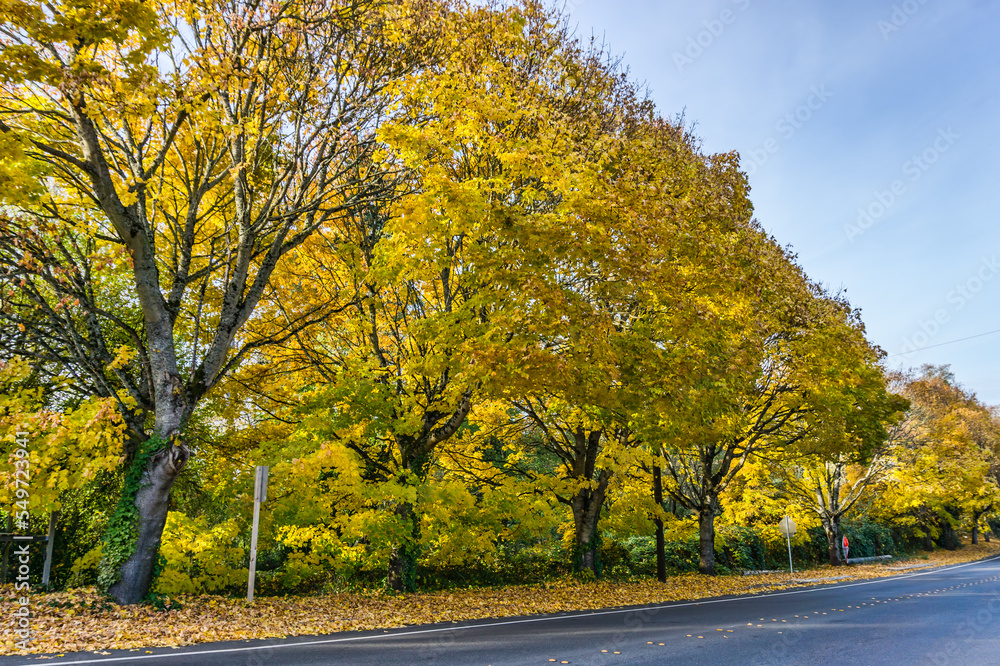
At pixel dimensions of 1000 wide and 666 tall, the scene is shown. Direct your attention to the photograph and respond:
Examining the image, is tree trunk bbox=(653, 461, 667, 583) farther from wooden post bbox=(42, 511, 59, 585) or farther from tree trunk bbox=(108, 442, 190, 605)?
wooden post bbox=(42, 511, 59, 585)

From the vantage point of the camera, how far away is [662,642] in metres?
7.75

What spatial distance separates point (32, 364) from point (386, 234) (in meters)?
7.67

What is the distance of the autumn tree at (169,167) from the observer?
25.6ft

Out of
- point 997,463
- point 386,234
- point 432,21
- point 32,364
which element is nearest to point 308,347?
point 386,234

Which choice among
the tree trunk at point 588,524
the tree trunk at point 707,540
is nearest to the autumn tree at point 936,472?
the tree trunk at point 707,540

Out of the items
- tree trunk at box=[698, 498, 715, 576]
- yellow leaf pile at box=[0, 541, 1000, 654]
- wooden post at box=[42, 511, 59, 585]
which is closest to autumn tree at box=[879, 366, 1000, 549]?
tree trunk at box=[698, 498, 715, 576]

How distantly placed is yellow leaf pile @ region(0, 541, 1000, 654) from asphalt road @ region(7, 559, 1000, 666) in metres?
0.46

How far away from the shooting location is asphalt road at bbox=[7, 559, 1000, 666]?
6348mm

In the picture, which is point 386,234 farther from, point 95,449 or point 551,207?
point 95,449

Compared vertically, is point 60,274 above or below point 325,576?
above

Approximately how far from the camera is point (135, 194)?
870 centimetres

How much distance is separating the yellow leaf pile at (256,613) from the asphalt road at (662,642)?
464 millimetres

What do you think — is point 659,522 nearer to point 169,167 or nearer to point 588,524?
point 588,524

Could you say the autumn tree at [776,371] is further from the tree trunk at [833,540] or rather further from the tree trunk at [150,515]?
the tree trunk at [833,540]
